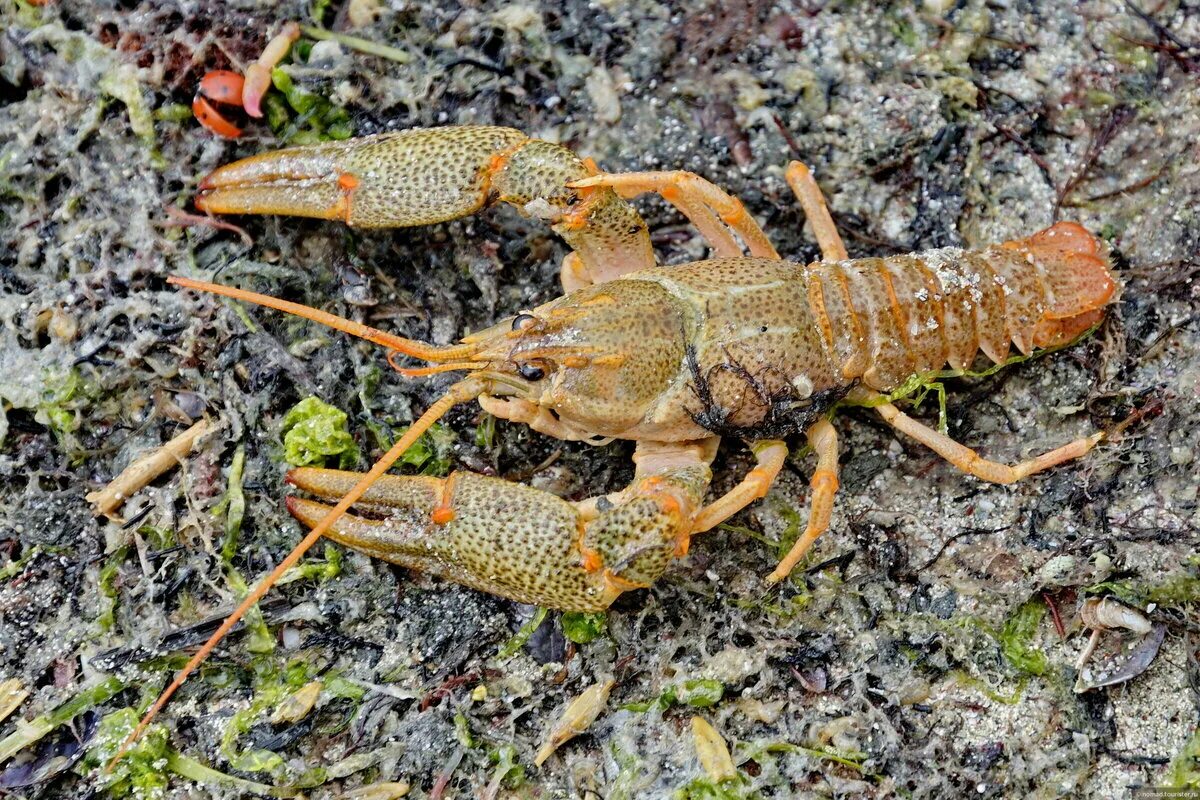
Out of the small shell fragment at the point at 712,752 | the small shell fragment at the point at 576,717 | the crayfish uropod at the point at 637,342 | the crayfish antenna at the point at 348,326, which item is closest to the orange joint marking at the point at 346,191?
the crayfish uropod at the point at 637,342

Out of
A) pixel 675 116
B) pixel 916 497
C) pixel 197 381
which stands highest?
pixel 675 116

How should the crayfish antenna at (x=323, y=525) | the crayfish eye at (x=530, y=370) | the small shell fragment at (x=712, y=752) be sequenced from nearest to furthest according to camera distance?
the crayfish antenna at (x=323, y=525)
the small shell fragment at (x=712, y=752)
the crayfish eye at (x=530, y=370)

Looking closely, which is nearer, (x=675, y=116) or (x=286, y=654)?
(x=286, y=654)

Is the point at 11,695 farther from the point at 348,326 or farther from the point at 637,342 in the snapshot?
the point at 637,342

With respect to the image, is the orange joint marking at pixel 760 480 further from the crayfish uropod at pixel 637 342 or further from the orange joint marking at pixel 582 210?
the orange joint marking at pixel 582 210

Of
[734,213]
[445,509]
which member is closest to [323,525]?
[445,509]

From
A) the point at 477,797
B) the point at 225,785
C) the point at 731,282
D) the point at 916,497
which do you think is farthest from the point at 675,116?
the point at 225,785

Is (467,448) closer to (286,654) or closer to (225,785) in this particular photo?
(286,654)
